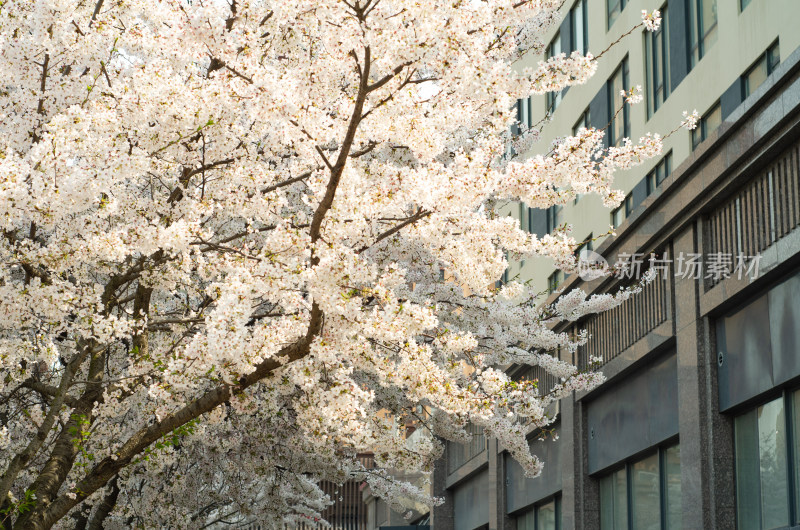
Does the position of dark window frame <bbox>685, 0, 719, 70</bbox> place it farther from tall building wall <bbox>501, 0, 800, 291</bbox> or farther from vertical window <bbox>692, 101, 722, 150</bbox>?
vertical window <bbox>692, 101, 722, 150</bbox>

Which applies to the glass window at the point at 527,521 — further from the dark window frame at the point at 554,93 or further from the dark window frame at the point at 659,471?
the dark window frame at the point at 554,93

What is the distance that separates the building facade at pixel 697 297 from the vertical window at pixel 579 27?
0.90m

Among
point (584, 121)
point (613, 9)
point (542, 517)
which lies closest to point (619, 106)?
point (613, 9)

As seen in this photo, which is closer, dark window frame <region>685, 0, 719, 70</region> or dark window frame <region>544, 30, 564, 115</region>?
dark window frame <region>685, 0, 719, 70</region>

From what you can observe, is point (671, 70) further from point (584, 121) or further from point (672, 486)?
point (672, 486)

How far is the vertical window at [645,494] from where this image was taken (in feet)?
54.9

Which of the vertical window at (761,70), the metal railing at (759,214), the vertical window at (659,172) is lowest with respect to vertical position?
the metal railing at (759,214)

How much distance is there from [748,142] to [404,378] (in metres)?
6.39

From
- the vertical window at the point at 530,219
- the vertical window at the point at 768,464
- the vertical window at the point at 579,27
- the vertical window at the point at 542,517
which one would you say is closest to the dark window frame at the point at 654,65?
the vertical window at the point at 579,27

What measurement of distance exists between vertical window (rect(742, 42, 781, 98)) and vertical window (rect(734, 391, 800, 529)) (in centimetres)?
493

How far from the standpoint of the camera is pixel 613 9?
23984 mm

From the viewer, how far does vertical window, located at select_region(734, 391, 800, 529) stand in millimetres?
12531

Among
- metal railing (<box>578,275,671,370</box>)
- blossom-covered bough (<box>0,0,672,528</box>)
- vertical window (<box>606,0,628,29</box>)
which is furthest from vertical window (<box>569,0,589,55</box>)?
blossom-covered bough (<box>0,0,672,528</box>)

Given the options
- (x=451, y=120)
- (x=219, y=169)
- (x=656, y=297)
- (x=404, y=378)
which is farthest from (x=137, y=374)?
(x=656, y=297)
